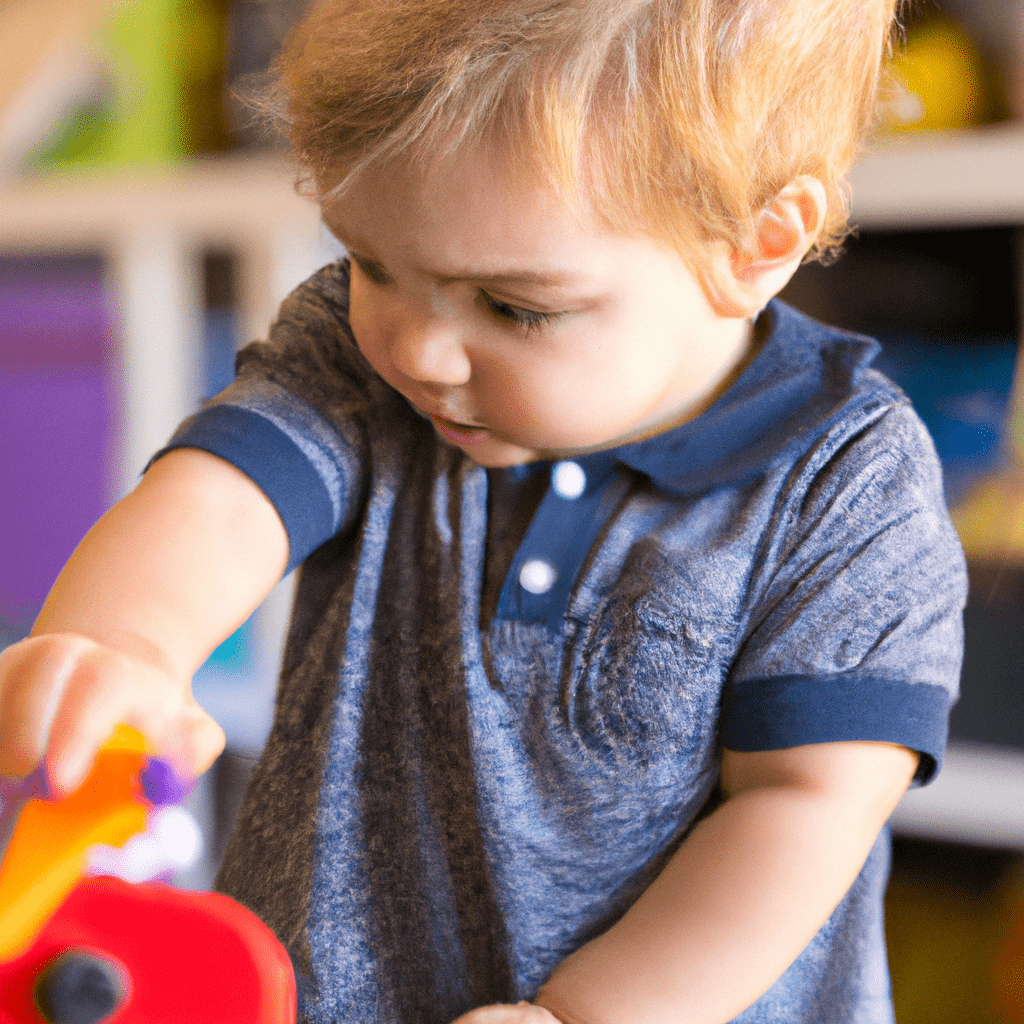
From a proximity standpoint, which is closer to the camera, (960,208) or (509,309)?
(509,309)

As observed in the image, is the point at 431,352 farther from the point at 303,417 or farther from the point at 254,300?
the point at 254,300

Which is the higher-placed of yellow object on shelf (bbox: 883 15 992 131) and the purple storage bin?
yellow object on shelf (bbox: 883 15 992 131)

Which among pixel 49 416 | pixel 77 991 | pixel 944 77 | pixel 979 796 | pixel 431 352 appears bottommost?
pixel 979 796

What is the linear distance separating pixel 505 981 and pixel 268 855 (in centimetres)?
10

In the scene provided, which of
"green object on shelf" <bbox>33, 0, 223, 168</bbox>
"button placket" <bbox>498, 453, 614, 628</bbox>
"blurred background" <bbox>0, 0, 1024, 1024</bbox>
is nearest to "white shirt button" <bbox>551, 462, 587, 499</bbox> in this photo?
"button placket" <bbox>498, 453, 614, 628</bbox>

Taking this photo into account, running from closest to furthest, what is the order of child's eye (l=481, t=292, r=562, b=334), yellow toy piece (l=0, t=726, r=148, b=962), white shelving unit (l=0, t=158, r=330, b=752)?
yellow toy piece (l=0, t=726, r=148, b=962) < child's eye (l=481, t=292, r=562, b=334) < white shelving unit (l=0, t=158, r=330, b=752)

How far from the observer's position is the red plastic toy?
236 mm

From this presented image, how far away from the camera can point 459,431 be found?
0.37 m

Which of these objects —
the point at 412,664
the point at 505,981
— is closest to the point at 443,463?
the point at 412,664

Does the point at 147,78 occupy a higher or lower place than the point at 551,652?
higher

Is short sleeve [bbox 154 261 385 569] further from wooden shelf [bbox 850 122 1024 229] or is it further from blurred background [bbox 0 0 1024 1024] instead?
wooden shelf [bbox 850 122 1024 229]

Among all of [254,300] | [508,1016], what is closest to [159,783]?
[508,1016]

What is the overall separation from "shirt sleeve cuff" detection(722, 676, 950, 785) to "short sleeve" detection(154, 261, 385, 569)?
16 cm

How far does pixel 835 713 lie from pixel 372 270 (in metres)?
0.20
